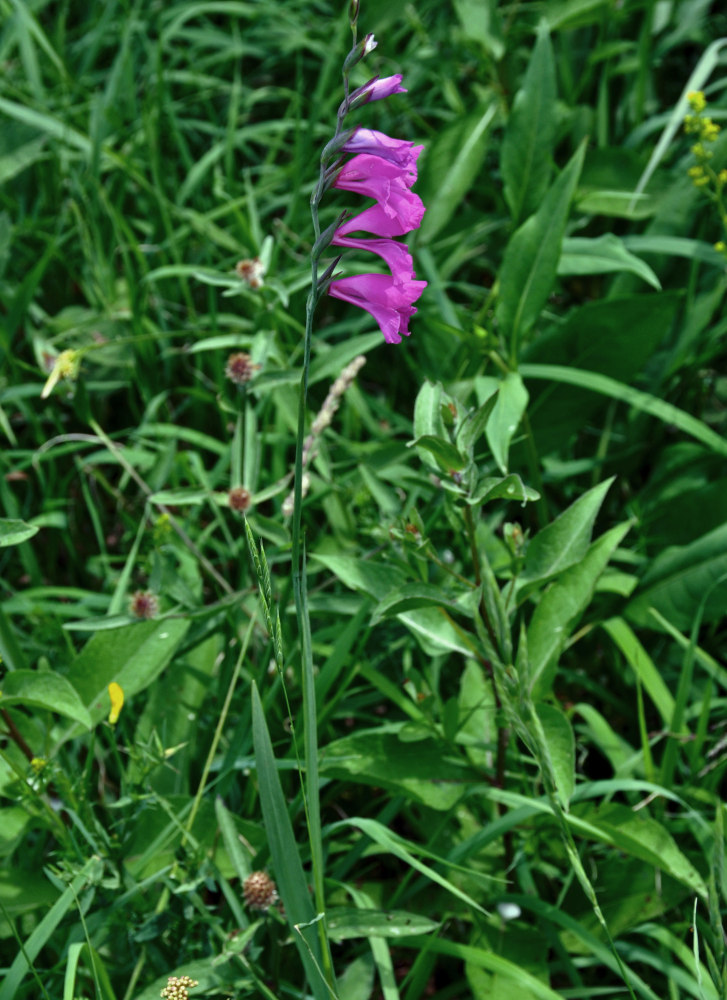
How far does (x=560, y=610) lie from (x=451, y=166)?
1.44m

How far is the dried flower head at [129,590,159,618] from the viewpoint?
1802 mm

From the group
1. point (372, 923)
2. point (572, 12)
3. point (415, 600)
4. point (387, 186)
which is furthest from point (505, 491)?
point (572, 12)

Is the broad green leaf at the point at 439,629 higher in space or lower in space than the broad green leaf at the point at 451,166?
lower

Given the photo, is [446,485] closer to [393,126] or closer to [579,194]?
[579,194]

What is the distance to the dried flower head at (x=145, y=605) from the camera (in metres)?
1.80

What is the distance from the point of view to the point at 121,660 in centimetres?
182

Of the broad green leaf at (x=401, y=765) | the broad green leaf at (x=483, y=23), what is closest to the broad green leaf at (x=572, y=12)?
the broad green leaf at (x=483, y=23)

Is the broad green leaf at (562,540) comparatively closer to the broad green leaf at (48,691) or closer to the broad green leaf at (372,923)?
the broad green leaf at (372,923)

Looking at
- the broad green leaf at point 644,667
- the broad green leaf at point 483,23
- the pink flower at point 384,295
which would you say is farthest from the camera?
the broad green leaf at point 483,23

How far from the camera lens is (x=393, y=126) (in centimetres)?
292

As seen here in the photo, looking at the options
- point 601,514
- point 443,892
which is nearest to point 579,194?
point 601,514

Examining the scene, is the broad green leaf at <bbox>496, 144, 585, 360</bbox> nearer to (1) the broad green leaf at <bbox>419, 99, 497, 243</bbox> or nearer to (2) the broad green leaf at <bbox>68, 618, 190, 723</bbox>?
(1) the broad green leaf at <bbox>419, 99, 497, 243</bbox>

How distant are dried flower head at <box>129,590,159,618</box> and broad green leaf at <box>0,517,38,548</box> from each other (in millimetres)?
328

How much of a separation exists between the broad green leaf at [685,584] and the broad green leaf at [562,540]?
0.43 meters
